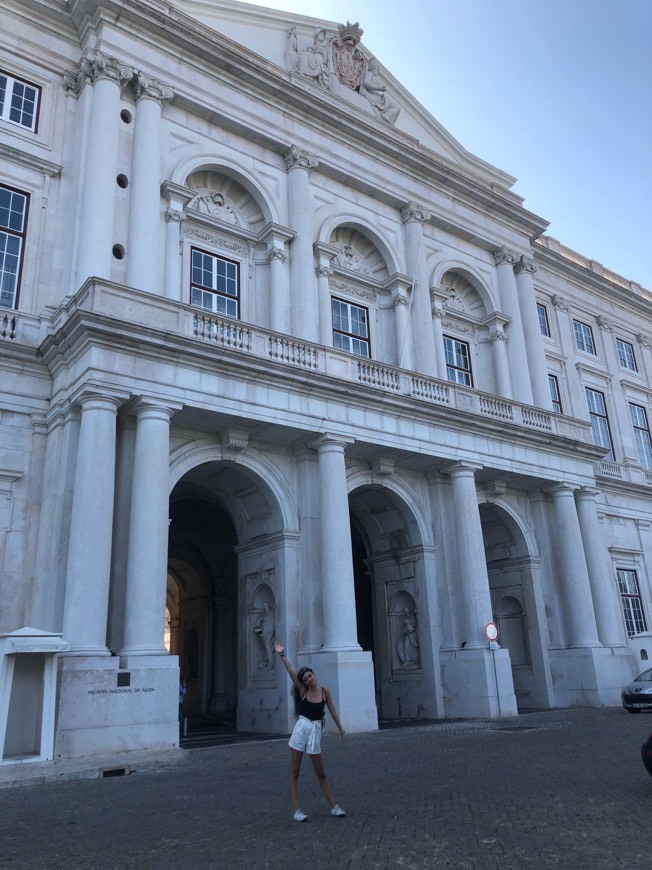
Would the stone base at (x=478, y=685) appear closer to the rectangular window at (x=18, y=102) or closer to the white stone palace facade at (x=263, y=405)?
the white stone palace facade at (x=263, y=405)

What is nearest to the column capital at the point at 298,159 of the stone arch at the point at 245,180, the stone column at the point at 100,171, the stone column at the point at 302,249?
the stone column at the point at 302,249

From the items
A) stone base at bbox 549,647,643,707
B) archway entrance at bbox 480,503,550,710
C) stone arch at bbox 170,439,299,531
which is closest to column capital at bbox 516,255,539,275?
archway entrance at bbox 480,503,550,710

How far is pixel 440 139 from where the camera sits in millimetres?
29109

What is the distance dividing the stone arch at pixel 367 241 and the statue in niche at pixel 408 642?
11049 mm

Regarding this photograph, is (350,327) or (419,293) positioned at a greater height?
(419,293)

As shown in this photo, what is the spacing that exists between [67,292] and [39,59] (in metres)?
7.05

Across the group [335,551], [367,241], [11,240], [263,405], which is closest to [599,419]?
[367,241]

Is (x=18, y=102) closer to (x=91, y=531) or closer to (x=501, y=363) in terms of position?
(x=91, y=531)

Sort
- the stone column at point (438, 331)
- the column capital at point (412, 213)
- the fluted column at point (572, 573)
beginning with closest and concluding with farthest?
the fluted column at point (572, 573) < the stone column at point (438, 331) < the column capital at point (412, 213)

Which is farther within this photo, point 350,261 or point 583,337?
point 583,337

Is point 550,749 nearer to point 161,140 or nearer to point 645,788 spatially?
point 645,788

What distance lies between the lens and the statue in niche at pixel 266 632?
18.8 meters

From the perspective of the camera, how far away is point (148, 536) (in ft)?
50.2

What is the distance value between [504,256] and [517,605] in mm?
12918
